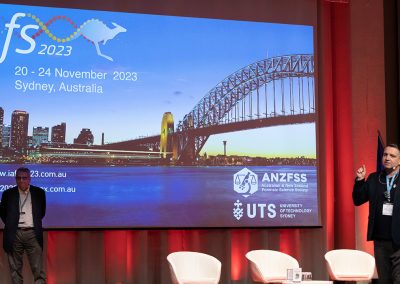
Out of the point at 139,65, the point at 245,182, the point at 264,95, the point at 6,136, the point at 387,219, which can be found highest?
the point at 139,65

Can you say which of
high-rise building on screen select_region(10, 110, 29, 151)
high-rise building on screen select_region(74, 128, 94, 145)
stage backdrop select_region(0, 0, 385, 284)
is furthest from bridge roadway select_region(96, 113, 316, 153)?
high-rise building on screen select_region(10, 110, 29, 151)

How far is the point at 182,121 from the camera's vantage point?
7551 millimetres

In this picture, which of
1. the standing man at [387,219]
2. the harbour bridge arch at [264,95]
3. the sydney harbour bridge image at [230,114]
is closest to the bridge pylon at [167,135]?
→ the sydney harbour bridge image at [230,114]

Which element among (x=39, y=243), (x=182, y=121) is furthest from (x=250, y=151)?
(x=39, y=243)

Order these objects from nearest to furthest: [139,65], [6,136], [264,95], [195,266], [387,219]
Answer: [387,219]
[195,266]
[6,136]
[139,65]
[264,95]

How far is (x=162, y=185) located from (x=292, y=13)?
268cm

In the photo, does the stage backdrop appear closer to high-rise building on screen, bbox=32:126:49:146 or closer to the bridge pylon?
the bridge pylon

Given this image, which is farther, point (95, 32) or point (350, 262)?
point (95, 32)

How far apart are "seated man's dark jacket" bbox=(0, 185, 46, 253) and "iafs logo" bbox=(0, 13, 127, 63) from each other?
1536 mm

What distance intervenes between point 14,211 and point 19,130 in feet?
3.46

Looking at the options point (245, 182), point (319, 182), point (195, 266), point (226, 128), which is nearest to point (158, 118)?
Answer: point (226, 128)

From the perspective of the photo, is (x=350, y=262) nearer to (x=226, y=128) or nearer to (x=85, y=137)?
(x=226, y=128)

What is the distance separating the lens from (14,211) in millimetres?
6391

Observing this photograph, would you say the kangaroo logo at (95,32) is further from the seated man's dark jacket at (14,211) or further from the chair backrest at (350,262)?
the chair backrest at (350,262)
